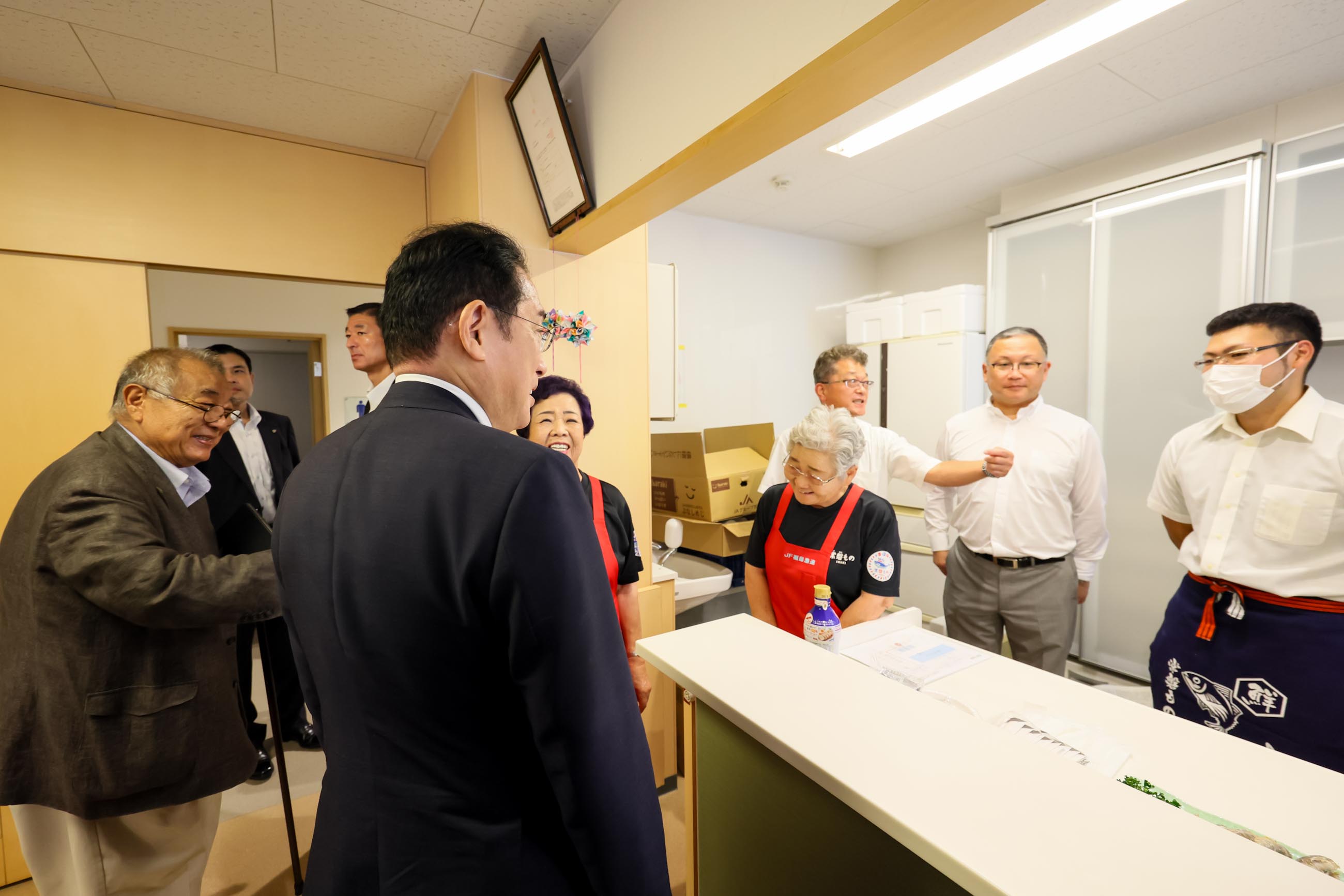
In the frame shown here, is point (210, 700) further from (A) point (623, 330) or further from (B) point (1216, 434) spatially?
(B) point (1216, 434)

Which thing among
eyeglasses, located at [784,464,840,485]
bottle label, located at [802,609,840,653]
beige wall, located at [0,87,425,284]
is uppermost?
beige wall, located at [0,87,425,284]

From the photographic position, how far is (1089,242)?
3.18 metres

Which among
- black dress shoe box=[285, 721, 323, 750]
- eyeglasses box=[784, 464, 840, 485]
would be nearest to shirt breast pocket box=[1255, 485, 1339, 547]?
eyeglasses box=[784, 464, 840, 485]

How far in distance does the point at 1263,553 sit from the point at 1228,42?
6.12 ft

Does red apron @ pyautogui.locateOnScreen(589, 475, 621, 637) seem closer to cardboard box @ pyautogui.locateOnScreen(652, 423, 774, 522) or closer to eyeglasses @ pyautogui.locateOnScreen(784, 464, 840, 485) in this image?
eyeglasses @ pyautogui.locateOnScreen(784, 464, 840, 485)

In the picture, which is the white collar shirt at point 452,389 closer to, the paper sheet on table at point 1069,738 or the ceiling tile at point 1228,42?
the paper sheet on table at point 1069,738

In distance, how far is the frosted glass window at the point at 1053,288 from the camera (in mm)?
3230

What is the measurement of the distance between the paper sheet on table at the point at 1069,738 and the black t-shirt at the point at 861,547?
0.58m

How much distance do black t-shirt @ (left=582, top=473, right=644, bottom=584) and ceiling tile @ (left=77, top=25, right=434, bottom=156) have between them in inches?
63.7

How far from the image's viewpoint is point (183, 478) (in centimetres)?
148

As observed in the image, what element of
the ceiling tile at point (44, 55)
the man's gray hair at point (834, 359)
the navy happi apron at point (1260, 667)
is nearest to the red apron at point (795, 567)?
the man's gray hair at point (834, 359)

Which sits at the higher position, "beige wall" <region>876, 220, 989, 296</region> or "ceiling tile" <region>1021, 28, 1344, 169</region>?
"ceiling tile" <region>1021, 28, 1344, 169</region>

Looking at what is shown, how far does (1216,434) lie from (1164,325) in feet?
4.59

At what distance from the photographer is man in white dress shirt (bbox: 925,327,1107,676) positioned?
89.8 inches
